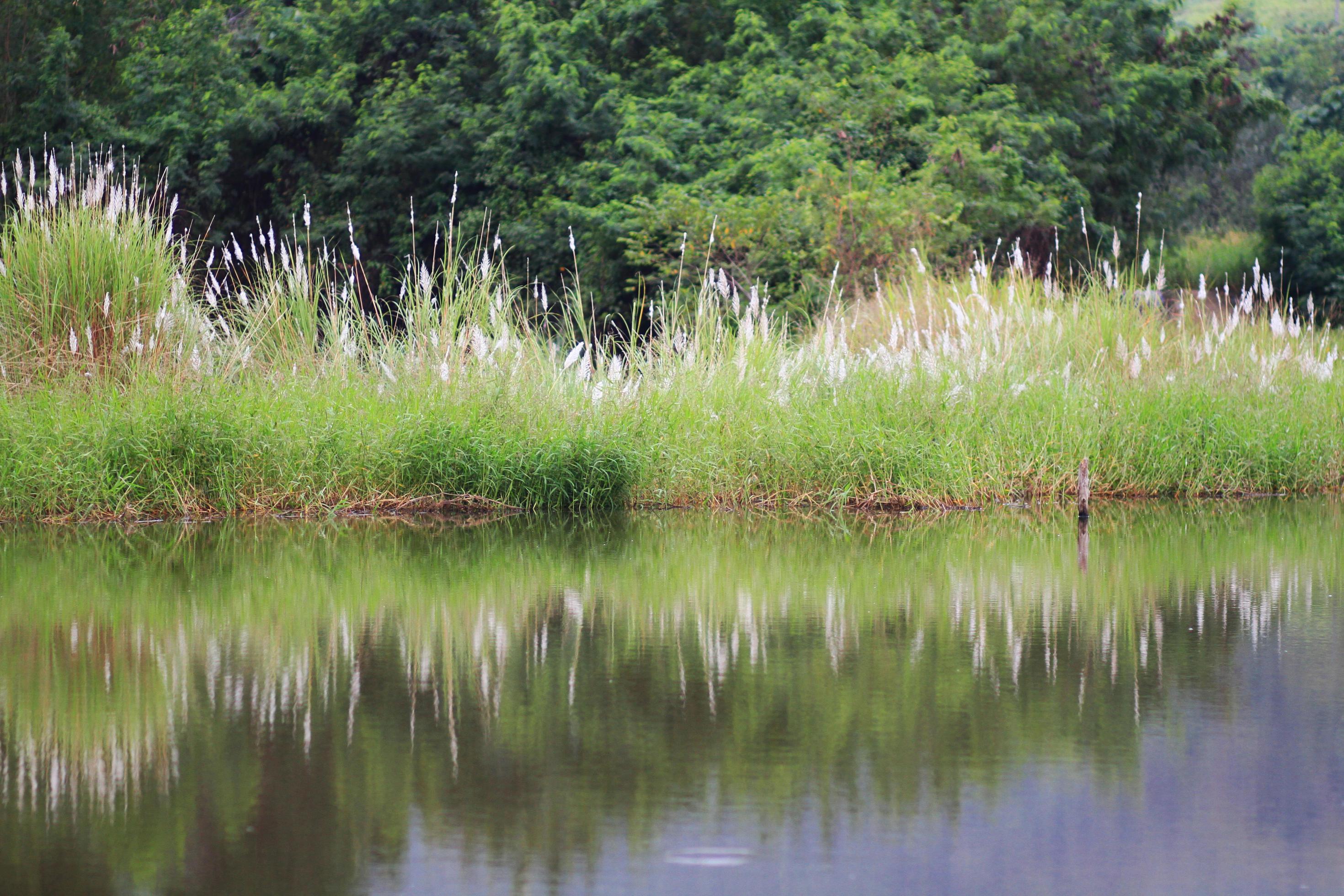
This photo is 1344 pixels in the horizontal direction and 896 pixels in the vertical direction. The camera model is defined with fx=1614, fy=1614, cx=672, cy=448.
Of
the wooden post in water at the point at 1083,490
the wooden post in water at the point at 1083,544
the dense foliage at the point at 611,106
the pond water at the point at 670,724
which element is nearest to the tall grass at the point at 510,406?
the wooden post in water at the point at 1083,490

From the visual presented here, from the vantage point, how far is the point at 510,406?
1079cm

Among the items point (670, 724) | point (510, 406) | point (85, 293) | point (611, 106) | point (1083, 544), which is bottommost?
point (1083, 544)

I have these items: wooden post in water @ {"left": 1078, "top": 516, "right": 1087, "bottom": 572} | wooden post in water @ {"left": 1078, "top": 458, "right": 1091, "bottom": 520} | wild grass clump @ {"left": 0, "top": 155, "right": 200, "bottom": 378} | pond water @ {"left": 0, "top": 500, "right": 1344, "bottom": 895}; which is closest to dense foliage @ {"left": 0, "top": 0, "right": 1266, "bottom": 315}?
wild grass clump @ {"left": 0, "top": 155, "right": 200, "bottom": 378}

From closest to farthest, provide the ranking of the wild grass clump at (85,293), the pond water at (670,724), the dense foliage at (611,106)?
the pond water at (670,724), the wild grass clump at (85,293), the dense foliage at (611,106)

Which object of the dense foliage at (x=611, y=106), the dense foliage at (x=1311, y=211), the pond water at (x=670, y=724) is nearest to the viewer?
the pond water at (x=670, y=724)

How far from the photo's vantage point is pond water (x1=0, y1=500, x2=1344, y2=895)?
3.44 m

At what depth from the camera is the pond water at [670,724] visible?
3439 millimetres

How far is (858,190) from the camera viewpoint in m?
18.6

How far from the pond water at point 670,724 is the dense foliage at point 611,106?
12.5 m

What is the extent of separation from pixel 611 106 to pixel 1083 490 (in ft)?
51.0

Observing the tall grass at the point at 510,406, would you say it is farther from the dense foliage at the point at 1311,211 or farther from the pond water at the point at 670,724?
the dense foliage at the point at 1311,211

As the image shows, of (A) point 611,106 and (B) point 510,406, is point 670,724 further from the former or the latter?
(A) point 611,106

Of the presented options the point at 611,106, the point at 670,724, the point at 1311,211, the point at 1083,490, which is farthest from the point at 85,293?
the point at 1311,211

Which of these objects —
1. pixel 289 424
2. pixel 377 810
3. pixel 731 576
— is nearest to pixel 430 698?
pixel 377 810
